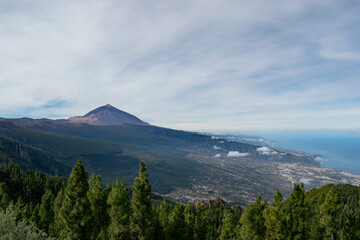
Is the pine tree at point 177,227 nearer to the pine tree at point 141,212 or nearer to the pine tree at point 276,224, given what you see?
the pine tree at point 141,212

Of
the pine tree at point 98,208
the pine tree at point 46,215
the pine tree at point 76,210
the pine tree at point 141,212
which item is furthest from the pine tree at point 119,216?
the pine tree at point 46,215

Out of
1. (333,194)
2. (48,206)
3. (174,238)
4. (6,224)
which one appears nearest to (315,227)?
(333,194)

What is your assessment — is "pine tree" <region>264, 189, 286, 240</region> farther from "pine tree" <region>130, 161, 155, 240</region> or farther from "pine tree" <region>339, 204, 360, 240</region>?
"pine tree" <region>130, 161, 155, 240</region>

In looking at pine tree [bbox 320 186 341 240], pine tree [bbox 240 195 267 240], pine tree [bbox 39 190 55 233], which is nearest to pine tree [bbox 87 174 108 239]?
pine tree [bbox 39 190 55 233]

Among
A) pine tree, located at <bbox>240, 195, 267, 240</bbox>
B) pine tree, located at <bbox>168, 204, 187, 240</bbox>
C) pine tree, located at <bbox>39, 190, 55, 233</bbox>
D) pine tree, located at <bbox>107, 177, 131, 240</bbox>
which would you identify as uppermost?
pine tree, located at <bbox>107, 177, 131, 240</bbox>

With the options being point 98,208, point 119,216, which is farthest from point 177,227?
point 98,208

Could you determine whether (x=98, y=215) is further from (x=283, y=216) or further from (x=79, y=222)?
(x=283, y=216)
